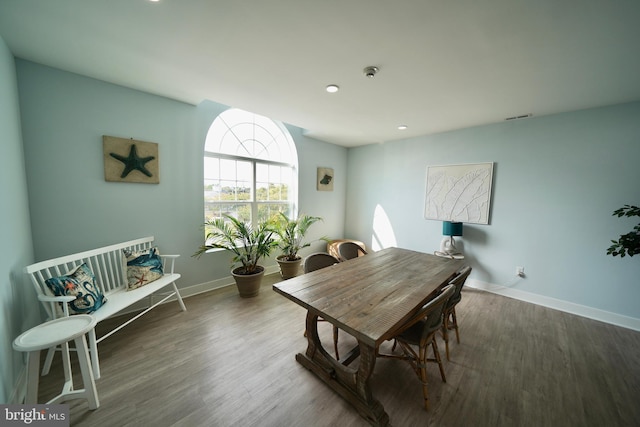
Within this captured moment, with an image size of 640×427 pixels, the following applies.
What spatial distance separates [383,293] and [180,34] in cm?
237

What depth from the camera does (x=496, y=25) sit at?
132cm

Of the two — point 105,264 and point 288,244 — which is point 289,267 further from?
point 105,264

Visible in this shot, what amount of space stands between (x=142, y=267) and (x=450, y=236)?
4084mm

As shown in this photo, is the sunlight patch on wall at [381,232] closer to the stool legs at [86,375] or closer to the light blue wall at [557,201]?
the light blue wall at [557,201]

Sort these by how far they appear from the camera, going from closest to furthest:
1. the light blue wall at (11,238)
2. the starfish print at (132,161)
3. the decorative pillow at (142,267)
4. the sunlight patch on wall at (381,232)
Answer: the light blue wall at (11,238), the decorative pillow at (142,267), the starfish print at (132,161), the sunlight patch on wall at (381,232)

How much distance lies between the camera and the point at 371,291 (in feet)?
5.32

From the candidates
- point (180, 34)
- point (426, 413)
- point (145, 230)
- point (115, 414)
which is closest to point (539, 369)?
point (426, 413)

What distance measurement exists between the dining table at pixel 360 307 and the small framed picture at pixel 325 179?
2.43 m

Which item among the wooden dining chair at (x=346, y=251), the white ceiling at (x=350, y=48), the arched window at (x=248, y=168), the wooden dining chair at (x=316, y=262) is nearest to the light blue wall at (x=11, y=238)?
the white ceiling at (x=350, y=48)

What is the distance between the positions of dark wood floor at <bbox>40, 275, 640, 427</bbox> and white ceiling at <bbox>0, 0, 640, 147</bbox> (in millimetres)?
2505

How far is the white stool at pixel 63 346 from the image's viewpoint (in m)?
1.18

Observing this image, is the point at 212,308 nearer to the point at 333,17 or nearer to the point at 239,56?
the point at 239,56

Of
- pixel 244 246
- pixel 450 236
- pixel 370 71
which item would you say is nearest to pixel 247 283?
pixel 244 246

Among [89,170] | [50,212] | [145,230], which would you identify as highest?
[89,170]
